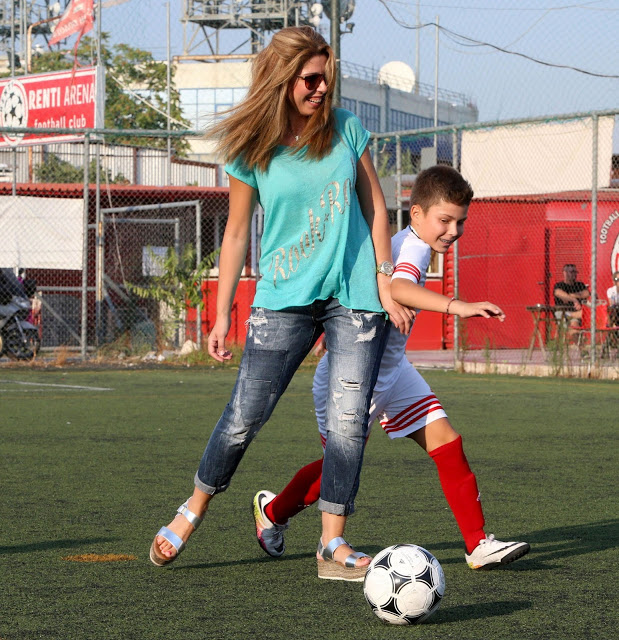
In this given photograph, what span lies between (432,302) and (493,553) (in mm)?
938

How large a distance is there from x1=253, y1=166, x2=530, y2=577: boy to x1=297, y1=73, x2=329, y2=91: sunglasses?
57 cm

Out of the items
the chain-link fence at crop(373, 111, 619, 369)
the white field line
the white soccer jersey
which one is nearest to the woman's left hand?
the white soccer jersey

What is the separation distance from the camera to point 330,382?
436 centimetres

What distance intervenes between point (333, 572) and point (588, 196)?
1820cm

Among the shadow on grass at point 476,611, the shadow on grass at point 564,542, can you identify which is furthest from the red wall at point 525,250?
the shadow on grass at point 476,611

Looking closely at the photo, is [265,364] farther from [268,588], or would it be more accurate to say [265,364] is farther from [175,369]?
[175,369]

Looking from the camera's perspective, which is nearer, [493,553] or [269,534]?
[493,553]

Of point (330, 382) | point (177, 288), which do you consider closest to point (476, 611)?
point (330, 382)

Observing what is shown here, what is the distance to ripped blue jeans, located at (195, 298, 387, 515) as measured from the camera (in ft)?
14.2

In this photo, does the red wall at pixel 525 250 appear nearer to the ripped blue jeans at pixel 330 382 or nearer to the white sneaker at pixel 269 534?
the white sneaker at pixel 269 534

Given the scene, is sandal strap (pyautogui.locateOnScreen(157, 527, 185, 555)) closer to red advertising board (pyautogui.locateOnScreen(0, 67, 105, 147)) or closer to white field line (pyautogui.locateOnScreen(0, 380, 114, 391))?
white field line (pyautogui.locateOnScreen(0, 380, 114, 391))

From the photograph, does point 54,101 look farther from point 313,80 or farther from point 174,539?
point 174,539

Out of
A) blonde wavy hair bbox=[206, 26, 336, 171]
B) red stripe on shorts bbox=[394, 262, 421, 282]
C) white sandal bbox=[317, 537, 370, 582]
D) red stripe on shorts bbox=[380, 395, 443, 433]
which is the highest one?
blonde wavy hair bbox=[206, 26, 336, 171]

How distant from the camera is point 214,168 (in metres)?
32.2
